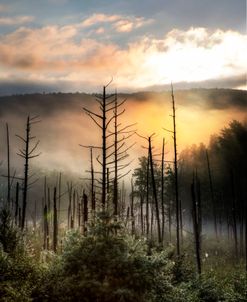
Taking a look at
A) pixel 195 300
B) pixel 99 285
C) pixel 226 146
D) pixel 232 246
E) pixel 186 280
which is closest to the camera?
pixel 99 285

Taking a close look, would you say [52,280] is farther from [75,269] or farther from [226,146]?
[226,146]

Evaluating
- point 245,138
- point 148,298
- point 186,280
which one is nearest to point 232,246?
point 245,138

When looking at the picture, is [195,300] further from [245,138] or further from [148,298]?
[245,138]

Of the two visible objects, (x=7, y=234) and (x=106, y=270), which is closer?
(x=106, y=270)

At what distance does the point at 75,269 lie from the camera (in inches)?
619

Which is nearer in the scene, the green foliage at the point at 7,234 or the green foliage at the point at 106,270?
the green foliage at the point at 106,270

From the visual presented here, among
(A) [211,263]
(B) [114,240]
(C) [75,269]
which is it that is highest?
(B) [114,240]

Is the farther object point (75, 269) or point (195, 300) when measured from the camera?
point (195, 300)

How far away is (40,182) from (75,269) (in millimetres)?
141844

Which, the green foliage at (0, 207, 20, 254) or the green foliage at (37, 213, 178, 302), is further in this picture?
the green foliage at (0, 207, 20, 254)

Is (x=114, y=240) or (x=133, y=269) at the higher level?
(x=114, y=240)

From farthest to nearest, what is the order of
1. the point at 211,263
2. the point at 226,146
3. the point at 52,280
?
the point at 226,146
the point at 211,263
the point at 52,280

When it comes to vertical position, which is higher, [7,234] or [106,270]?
[7,234]

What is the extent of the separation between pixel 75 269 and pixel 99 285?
4.01 ft
